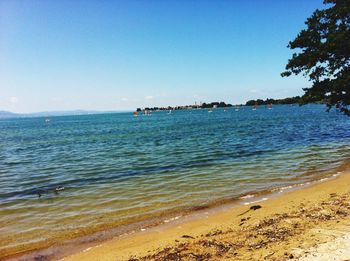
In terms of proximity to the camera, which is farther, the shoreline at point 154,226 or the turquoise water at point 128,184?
the turquoise water at point 128,184

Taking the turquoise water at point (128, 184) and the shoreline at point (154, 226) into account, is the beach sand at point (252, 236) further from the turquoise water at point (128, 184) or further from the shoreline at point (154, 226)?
the turquoise water at point (128, 184)

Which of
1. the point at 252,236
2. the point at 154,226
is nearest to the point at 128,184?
the point at 154,226

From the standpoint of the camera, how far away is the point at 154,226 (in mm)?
10492

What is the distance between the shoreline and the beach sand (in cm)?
Result: 7

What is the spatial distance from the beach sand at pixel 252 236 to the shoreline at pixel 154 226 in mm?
74

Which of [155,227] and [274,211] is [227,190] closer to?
[274,211]

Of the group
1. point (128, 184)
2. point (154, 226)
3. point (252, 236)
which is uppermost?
point (252, 236)

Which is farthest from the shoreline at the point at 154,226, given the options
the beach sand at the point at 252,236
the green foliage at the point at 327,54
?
the green foliage at the point at 327,54

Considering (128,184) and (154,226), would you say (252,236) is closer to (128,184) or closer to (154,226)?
(154,226)

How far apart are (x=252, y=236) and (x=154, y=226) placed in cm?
361

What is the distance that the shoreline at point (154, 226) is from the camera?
9000 mm

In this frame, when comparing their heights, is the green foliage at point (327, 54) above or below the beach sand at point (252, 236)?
above

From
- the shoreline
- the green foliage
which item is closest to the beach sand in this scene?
the shoreline

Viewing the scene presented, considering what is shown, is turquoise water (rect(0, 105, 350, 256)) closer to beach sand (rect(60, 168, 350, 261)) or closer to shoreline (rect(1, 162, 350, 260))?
shoreline (rect(1, 162, 350, 260))
